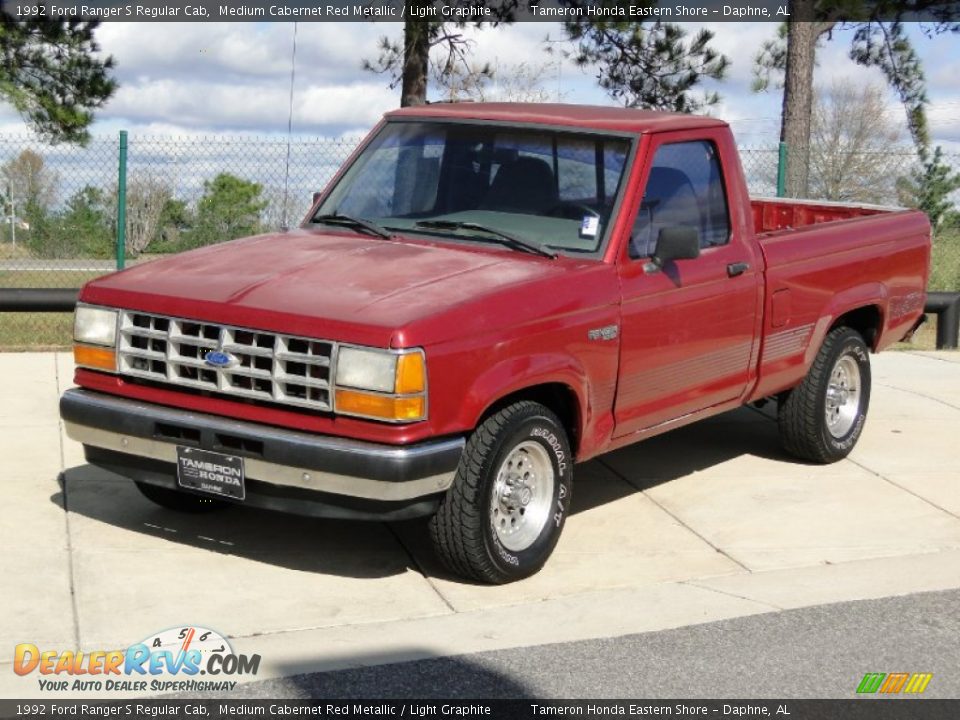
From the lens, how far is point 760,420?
401 inches

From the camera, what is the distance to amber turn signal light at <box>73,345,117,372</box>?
258 inches

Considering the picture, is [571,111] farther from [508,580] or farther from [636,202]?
[508,580]

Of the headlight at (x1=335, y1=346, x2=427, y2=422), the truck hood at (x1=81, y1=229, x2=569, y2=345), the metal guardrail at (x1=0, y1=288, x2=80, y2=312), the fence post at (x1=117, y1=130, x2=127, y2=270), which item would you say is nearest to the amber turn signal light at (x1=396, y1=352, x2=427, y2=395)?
the headlight at (x1=335, y1=346, x2=427, y2=422)

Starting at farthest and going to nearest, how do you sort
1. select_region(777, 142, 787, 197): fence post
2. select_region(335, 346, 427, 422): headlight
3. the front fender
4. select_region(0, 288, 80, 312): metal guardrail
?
1. select_region(777, 142, 787, 197): fence post
2. select_region(0, 288, 80, 312): metal guardrail
3. the front fender
4. select_region(335, 346, 427, 422): headlight

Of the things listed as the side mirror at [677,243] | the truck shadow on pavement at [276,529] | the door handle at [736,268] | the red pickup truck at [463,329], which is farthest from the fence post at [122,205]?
the side mirror at [677,243]

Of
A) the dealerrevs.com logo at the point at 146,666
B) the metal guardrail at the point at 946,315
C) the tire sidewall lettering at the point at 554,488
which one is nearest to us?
the dealerrevs.com logo at the point at 146,666

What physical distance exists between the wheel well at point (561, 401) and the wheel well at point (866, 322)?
286cm

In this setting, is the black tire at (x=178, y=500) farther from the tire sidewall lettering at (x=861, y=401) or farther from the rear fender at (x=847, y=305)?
the tire sidewall lettering at (x=861, y=401)

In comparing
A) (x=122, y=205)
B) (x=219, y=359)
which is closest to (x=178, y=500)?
(x=219, y=359)

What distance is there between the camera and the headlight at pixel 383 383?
583 centimetres

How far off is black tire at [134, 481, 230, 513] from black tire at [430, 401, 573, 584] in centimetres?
149

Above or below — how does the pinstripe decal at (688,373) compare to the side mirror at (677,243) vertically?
below

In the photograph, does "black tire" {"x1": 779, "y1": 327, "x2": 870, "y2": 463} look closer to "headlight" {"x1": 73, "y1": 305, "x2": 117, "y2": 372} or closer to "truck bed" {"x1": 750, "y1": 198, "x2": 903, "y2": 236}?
"truck bed" {"x1": 750, "y1": 198, "x2": 903, "y2": 236}

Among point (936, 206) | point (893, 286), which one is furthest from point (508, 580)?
point (936, 206)
